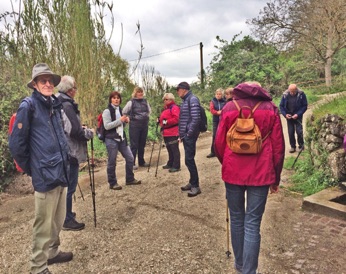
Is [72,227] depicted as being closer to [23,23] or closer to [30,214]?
[30,214]

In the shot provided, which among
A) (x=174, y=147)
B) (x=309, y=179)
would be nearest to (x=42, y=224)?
(x=174, y=147)

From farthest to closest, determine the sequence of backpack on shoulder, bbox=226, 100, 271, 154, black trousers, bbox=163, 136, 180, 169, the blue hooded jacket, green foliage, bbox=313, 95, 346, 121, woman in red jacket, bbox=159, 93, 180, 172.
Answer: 1. black trousers, bbox=163, 136, 180, 169
2. woman in red jacket, bbox=159, 93, 180, 172
3. green foliage, bbox=313, 95, 346, 121
4. the blue hooded jacket
5. backpack on shoulder, bbox=226, 100, 271, 154

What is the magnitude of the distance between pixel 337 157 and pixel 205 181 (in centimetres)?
249

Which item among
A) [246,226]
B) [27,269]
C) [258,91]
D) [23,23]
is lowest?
[27,269]

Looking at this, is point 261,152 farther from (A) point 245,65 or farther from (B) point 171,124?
(A) point 245,65

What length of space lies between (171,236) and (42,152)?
2.04 meters

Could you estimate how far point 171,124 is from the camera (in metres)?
7.32

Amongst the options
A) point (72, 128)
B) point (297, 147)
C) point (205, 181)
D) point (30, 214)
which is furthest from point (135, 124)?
point (297, 147)

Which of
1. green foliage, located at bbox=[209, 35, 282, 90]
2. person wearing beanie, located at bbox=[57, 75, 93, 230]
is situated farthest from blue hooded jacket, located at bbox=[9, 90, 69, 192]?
green foliage, located at bbox=[209, 35, 282, 90]

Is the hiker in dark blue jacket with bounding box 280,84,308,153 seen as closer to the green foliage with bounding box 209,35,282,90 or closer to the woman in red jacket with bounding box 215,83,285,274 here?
the woman in red jacket with bounding box 215,83,285,274

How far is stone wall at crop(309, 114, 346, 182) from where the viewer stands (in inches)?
214

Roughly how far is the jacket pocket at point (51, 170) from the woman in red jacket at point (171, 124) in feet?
13.9

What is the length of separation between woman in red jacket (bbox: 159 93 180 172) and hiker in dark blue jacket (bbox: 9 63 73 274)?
13.3 feet

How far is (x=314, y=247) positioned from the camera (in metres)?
3.80
